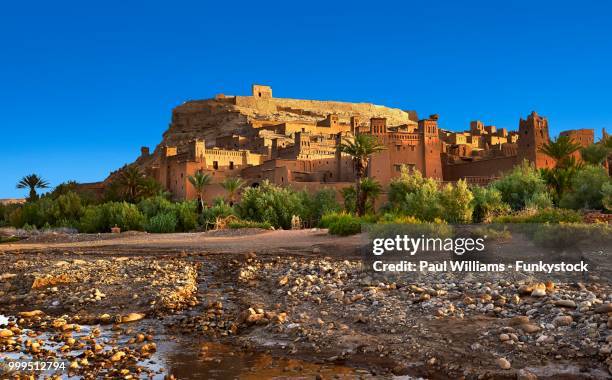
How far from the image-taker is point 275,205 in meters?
33.2

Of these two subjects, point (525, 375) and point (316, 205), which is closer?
point (525, 375)

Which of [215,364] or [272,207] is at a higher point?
[272,207]

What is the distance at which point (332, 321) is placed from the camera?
8.92m

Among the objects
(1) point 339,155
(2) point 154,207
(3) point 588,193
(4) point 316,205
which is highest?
(1) point 339,155

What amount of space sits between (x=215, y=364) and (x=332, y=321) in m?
2.17

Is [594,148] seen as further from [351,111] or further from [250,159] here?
[351,111]

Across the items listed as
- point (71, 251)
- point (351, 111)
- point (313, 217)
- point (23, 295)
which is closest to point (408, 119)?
point (351, 111)

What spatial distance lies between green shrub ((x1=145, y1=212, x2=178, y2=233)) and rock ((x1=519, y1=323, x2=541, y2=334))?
96.8 feet

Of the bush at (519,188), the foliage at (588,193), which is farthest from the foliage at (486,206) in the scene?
the foliage at (588,193)

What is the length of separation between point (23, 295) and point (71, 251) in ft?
39.2

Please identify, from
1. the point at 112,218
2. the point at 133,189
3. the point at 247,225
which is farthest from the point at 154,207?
the point at 247,225

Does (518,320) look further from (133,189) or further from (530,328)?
(133,189)

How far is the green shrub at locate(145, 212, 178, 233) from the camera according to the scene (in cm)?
3509

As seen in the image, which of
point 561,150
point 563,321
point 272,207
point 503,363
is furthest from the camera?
point 561,150
